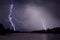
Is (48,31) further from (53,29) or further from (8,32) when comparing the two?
(8,32)

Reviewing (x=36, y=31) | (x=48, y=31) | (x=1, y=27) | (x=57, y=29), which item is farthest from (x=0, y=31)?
(x=57, y=29)

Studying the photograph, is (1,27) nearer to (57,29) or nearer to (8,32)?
(8,32)

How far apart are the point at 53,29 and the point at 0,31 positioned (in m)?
2.54

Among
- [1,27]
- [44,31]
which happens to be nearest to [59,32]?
[44,31]

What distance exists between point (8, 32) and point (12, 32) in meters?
0.24

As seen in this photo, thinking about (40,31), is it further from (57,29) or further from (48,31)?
(57,29)

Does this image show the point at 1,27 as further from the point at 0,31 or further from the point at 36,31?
the point at 36,31

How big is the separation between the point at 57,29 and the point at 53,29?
23cm

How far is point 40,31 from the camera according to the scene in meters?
6.82

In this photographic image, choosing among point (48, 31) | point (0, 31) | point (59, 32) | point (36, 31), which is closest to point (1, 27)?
point (0, 31)

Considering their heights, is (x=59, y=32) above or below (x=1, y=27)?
below

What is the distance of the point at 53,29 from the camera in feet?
21.6

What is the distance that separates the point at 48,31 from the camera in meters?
6.62

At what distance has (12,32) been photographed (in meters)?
6.64
